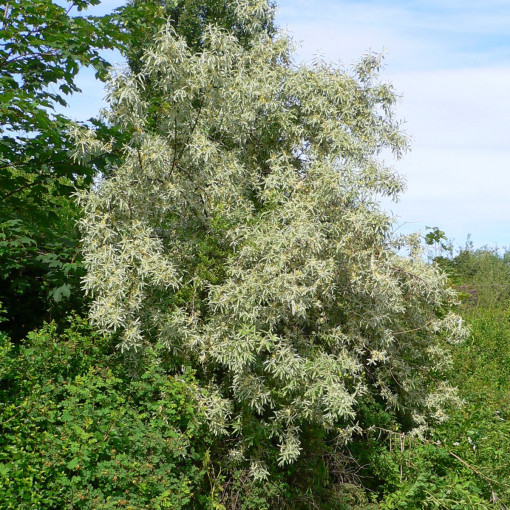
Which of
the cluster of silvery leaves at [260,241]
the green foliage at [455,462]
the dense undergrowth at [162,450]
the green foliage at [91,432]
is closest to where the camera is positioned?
the green foliage at [91,432]

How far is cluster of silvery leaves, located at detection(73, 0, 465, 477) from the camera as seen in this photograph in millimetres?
5395

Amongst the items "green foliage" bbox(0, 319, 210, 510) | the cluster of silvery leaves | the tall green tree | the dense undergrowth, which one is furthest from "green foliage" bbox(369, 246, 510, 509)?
the tall green tree

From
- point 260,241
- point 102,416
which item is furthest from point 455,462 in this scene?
point 102,416

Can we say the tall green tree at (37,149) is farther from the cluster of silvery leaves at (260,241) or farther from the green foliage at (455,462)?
the green foliage at (455,462)

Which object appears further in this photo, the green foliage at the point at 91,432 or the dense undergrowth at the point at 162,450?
the dense undergrowth at the point at 162,450

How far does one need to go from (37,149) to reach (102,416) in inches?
146

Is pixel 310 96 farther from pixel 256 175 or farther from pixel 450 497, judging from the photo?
pixel 450 497

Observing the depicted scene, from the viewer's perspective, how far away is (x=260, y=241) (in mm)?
5473

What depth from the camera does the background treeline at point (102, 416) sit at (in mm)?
4340

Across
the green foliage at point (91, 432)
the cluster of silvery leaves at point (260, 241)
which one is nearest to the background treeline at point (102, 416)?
the green foliage at point (91, 432)

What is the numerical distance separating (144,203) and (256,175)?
139 centimetres

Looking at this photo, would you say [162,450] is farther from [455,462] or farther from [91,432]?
[455,462]

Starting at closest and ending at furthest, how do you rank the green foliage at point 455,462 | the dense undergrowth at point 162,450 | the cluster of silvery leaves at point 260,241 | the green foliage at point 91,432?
the green foliage at point 91,432
the dense undergrowth at point 162,450
the cluster of silvery leaves at point 260,241
the green foliage at point 455,462

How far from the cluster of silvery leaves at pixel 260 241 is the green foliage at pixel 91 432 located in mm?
347
